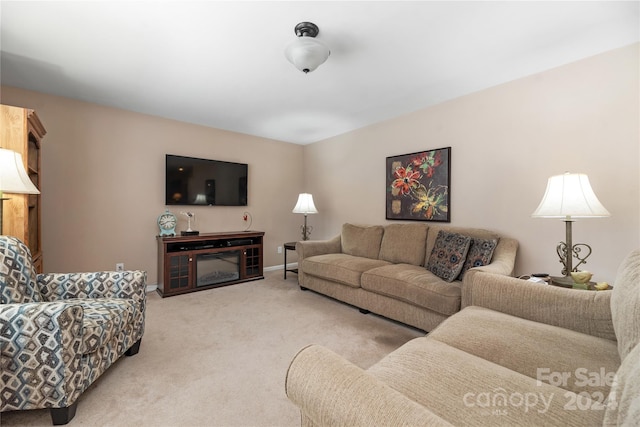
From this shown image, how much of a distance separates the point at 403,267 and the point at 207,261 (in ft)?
8.16

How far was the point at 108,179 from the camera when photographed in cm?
333

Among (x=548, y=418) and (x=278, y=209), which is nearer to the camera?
(x=548, y=418)

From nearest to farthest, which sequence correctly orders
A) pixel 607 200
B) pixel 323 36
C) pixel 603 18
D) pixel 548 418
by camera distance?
1. pixel 548 418
2. pixel 603 18
3. pixel 323 36
4. pixel 607 200

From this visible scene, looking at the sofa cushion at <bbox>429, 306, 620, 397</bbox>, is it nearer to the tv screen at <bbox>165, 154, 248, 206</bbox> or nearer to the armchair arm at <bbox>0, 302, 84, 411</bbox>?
the armchair arm at <bbox>0, 302, 84, 411</bbox>

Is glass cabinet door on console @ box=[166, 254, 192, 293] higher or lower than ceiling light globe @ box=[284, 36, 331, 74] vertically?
lower

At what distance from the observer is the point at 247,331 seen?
2385 millimetres

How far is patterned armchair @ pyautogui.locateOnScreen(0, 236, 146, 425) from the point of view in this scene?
130 cm

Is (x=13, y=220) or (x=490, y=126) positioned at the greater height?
(x=490, y=126)

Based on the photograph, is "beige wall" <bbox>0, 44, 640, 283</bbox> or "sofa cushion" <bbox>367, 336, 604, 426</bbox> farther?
"beige wall" <bbox>0, 44, 640, 283</bbox>

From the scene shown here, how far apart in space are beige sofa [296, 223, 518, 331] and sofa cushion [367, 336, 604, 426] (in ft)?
2.90

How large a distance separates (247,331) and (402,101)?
2839 mm

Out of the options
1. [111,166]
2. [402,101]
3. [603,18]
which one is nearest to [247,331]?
[111,166]

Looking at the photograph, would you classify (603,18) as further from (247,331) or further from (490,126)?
(247,331)

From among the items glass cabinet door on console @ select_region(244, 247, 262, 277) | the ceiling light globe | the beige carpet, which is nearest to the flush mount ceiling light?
the ceiling light globe
